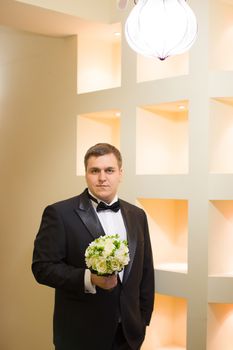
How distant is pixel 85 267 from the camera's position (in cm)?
283

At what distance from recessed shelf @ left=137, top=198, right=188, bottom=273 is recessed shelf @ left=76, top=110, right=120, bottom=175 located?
25.2 inches

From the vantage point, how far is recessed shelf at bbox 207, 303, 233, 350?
339 cm

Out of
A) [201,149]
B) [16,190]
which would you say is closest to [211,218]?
[201,149]

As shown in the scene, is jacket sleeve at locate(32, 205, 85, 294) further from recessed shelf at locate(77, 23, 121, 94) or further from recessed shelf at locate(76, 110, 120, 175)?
recessed shelf at locate(77, 23, 121, 94)

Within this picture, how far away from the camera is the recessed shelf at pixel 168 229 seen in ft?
12.4

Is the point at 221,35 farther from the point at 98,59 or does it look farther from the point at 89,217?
the point at 89,217

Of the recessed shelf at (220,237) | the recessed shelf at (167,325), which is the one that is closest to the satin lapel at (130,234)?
the recessed shelf at (220,237)

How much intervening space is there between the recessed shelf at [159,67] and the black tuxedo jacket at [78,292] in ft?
3.80

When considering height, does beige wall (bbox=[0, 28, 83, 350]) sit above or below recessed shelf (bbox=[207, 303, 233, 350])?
above

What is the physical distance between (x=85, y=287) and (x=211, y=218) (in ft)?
3.41

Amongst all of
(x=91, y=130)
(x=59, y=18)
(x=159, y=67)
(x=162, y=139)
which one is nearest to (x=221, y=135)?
(x=162, y=139)

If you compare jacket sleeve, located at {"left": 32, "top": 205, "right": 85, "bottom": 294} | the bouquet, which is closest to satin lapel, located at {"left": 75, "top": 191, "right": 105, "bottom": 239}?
jacket sleeve, located at {"left": 32, "top": 205, "right": 85, "bottom": 294}

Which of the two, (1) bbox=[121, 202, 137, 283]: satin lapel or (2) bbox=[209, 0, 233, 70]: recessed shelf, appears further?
(2) bbox=[209, 0, 233, 70]: recessed shelf

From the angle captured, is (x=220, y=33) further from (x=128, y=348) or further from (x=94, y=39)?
(x=128, y=348)
